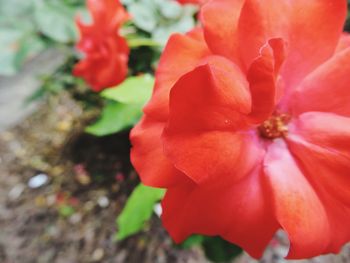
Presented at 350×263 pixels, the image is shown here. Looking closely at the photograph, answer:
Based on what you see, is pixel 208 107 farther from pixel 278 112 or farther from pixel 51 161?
pixel 51 161

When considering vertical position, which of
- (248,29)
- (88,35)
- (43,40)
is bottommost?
(43,40)

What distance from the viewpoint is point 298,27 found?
1.36 feet

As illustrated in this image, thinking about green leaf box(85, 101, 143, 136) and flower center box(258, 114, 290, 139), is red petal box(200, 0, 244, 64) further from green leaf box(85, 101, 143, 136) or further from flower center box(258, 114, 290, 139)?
green leaf box(85, 101, 143, 136)

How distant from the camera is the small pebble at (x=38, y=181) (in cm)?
148

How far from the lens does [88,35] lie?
683mm

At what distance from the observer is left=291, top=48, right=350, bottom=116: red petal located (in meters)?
0.40

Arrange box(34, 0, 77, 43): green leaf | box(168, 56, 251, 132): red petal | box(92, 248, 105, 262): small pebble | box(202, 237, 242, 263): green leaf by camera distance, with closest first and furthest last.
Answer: box(168, 56, 251, 132): red petal
box(202, 237, 242, 263): green leaf
box(34, 0, 77, 43): green leaf
box(92, 248, 105, 262): small pebble

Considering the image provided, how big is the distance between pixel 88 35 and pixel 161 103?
349 mm

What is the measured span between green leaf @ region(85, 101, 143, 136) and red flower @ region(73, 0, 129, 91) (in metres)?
0.04

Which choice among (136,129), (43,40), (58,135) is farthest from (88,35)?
(58,135)

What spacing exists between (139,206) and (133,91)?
0.17 meters

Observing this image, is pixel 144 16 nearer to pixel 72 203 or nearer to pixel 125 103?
pixel 125 103

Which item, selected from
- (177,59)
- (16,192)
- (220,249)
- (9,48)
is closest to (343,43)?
(177,59)

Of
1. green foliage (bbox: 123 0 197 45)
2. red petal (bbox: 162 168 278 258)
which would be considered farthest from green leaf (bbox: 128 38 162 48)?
red petal (bbox: 162 168 278 258)
